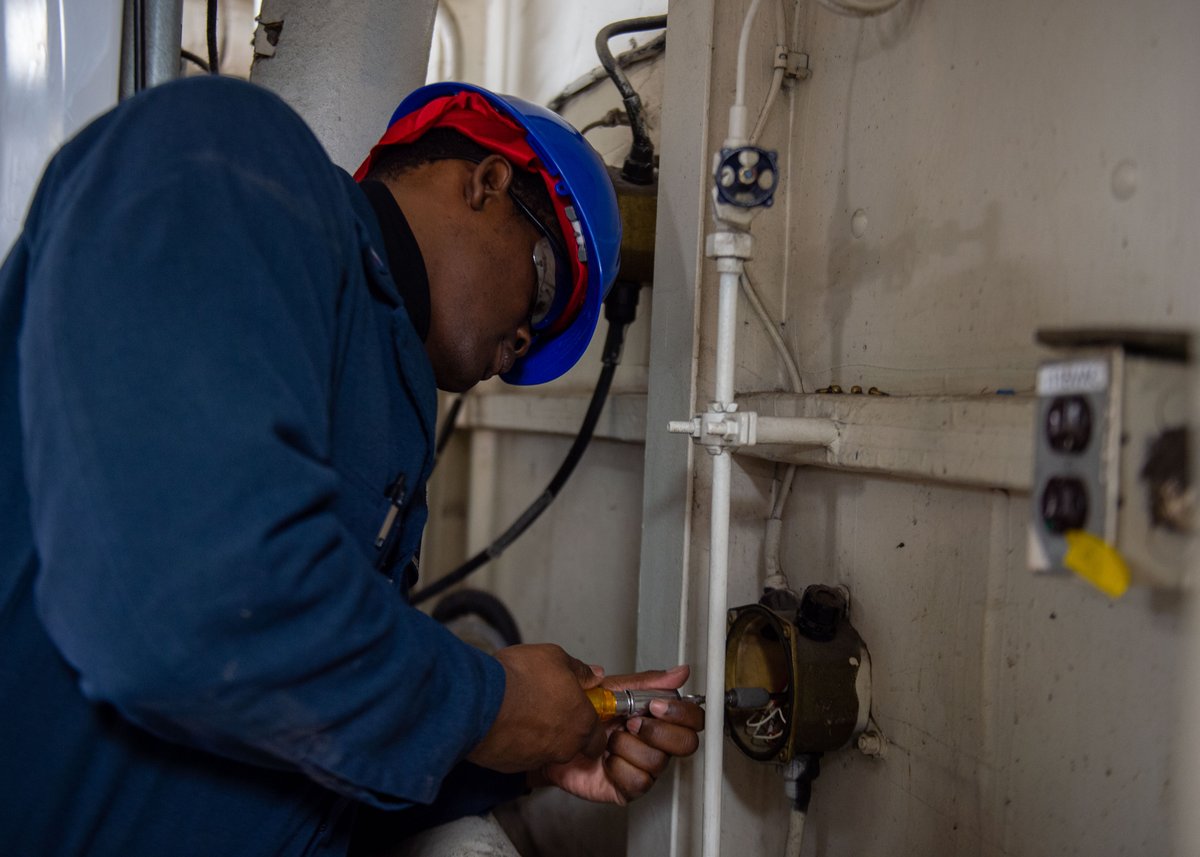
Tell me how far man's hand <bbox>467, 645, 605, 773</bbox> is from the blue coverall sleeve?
0.16 m

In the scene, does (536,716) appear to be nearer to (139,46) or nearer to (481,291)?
(481,291)

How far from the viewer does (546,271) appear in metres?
0.93

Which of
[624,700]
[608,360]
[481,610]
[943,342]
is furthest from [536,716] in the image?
[481,610]

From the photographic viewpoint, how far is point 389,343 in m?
0.74

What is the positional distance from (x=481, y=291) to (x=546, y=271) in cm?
9

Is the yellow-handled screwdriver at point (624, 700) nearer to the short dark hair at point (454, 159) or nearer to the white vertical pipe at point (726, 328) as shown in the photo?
the white vertical pipe at point (726, 328)

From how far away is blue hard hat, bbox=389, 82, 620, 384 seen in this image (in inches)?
36.9

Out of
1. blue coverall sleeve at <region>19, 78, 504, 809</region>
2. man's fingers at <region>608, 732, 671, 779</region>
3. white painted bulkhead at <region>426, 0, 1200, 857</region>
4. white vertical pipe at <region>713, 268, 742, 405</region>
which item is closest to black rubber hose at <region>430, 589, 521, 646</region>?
white painted bulkhead at <region>426, 0, 1200, 857</region>

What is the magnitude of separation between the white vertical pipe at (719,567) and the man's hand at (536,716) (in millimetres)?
128

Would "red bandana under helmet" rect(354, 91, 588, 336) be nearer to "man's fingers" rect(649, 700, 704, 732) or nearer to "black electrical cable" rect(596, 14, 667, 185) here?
"black electrical cable" rect(596, 14, 667, 185)

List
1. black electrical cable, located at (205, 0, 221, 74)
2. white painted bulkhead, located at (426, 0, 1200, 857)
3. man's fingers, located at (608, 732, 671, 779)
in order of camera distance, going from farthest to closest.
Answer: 1. black electrical cable, located at (205, 0, 221, 74)
2. man's fingers, located at (608, 732, 671, 779)
3. white painted bulkhead, located at (426, 0, 1200, 857)

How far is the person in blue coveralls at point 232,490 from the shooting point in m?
0.50

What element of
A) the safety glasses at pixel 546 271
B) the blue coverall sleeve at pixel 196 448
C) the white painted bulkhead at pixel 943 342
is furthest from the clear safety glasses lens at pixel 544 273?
the blue coverall sleeve at pixel 196 448

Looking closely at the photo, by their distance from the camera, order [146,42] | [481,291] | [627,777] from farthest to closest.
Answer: [146,42], [627,777], [481,291]
